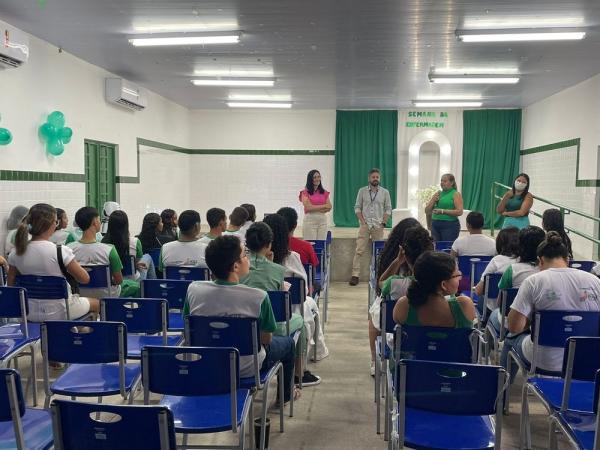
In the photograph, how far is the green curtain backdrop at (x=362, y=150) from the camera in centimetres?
1313

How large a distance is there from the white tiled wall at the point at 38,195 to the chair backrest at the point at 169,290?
131 inches

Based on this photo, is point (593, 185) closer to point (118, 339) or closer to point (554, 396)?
point (554, 396)

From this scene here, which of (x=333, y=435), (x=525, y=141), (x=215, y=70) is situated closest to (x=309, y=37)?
(x=215, y=70)

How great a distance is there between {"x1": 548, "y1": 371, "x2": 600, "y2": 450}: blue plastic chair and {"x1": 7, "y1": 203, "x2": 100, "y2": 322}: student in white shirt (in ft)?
10.3

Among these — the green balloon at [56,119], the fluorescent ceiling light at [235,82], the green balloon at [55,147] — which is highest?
the fluorescent ceiling light at [235,82]

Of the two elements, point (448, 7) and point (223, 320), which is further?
point (448, 7)

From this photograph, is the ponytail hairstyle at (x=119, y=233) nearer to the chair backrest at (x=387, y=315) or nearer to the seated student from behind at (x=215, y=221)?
the seated student from behind at (x=215, y=221)

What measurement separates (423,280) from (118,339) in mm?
1477

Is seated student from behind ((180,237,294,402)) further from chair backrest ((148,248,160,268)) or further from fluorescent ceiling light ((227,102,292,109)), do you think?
fluorescent ceiling light ((227,102,292,109))

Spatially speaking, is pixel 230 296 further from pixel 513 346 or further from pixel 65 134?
pixel 65 134

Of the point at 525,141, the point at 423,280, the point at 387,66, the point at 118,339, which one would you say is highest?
the point at 387,66

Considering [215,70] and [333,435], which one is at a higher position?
[215,70]

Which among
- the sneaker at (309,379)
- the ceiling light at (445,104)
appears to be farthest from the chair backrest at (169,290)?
the ceiling light at (445,104)

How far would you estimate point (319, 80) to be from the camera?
949 cm
